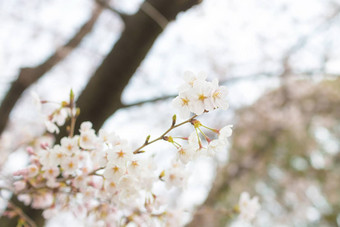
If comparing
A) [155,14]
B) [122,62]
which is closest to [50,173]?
[122,62]

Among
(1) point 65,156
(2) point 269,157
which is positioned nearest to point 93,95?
(1) point 65,156

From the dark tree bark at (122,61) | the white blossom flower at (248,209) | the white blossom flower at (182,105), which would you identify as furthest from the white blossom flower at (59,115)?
the white blossom flower at (248,209)

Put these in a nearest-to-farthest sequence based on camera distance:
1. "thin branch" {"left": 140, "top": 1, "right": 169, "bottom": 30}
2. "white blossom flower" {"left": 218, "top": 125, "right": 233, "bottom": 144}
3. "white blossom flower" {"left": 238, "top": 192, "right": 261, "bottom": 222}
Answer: "white blossom flower" {"left": 218, "top": 125, "right": 233, "bottom": 144} → "white blossom flower" {"left": 238, "top": 192, "right": 261, "bottom": 222} → "thin branch" {"left": 140, "top": 1, "right": 169, "bottom": 30}

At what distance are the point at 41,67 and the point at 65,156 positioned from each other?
166 cm

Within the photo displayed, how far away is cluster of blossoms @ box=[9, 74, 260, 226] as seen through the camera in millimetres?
688

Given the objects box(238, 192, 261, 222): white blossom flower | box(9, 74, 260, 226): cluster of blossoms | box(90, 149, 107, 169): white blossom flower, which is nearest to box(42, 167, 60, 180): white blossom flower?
box(9, 74, 260, 226): cluster of blossoms

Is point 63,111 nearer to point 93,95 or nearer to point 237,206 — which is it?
point 93,95

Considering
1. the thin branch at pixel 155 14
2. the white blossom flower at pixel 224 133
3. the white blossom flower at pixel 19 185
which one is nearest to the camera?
the white blossom flower at pixel 224 133

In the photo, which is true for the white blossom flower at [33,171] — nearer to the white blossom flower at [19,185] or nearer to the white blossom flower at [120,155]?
the white blossom flower at [19,185]

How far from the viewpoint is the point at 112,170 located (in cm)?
73

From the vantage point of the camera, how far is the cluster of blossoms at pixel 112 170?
69 centimetres

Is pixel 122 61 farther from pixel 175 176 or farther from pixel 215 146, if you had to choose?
pixel 215 146

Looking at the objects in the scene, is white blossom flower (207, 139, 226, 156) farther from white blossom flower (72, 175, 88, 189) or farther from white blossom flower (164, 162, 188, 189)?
white blossom flower (72, 175, 88, 189)

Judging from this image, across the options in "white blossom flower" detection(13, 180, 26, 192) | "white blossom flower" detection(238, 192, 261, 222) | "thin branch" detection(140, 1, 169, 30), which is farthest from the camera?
"thin branch" detection(140, 1, 169, 30)
